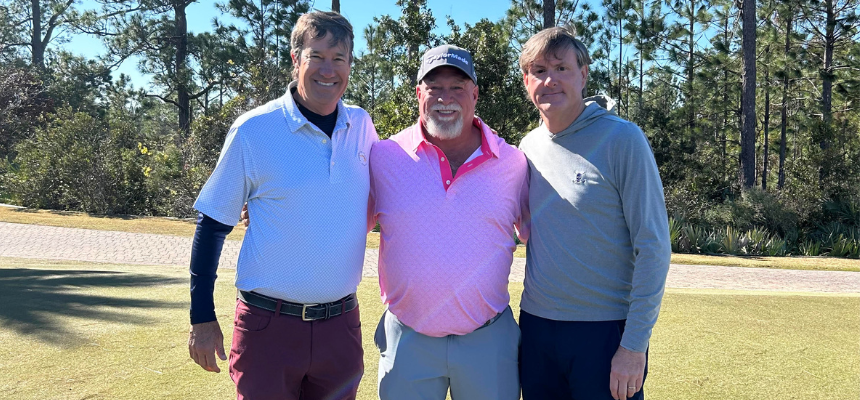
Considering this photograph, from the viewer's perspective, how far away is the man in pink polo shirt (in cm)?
291

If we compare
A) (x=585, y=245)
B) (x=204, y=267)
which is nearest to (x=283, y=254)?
(x=204, y=267)

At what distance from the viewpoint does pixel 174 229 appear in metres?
16.2

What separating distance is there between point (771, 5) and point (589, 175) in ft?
82.7

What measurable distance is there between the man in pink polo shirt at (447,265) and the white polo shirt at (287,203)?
27 centimetres

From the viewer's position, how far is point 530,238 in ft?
10.0

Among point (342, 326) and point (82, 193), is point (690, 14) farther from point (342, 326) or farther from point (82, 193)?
point (342, 326)

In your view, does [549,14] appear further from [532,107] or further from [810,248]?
[810,248]

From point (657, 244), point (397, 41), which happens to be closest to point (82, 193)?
point (397, 41)

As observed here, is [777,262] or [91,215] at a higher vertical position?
[91,215]

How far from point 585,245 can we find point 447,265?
651 millimetres

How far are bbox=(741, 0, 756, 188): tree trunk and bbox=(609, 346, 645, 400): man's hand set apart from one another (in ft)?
56.6

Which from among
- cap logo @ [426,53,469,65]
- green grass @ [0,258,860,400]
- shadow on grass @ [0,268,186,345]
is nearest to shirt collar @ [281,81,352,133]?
cap logo @ [426,53,469,65]

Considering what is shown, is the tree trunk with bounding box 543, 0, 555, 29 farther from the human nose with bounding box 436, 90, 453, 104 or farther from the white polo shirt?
the white polo shirt

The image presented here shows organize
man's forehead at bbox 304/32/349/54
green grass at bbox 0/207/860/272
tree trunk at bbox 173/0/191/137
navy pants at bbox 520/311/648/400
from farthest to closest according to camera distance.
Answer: tree trunk at bbox 173/0/191/137 → green grass at bbox 0/207/860/272 → man's forehead at bbox 304/32/349/54 → navy pants at bbox 520/311/648/400
